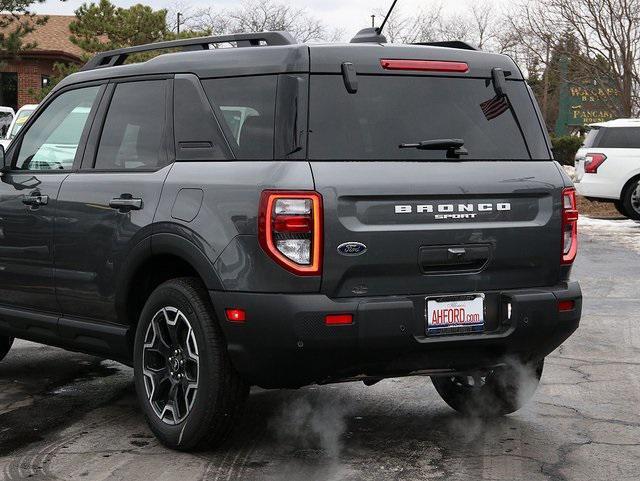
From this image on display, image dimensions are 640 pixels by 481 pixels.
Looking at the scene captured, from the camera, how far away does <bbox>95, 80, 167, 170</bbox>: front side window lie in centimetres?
565

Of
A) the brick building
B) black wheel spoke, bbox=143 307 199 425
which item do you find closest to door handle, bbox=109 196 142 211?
black wheel spoke, bbox=143 307 199 425

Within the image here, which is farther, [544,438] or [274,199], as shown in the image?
[544,438]

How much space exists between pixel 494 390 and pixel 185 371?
66.1 inches

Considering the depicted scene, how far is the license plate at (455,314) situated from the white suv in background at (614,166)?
1535 centimetres

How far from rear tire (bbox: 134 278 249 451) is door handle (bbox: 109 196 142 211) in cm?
42

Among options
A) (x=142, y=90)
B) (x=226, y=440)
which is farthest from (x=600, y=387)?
(x=142, y=90)

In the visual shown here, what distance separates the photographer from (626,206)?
1995 cm

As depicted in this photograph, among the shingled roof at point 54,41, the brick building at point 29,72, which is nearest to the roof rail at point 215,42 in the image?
the shingled roof at point 54,41

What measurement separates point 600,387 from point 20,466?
3518 mm

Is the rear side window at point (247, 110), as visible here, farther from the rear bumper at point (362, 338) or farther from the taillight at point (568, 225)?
the taillight at point (568, 225)

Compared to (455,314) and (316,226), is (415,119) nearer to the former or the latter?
(316,226)

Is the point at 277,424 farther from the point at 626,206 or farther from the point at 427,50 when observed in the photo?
the point at 626,206

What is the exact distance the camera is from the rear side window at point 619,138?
20000 millimetres

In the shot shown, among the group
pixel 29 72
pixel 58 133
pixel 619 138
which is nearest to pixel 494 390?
pixel 58 133
